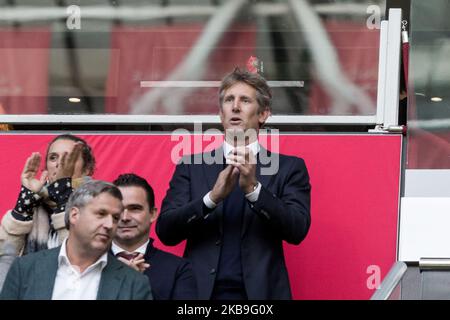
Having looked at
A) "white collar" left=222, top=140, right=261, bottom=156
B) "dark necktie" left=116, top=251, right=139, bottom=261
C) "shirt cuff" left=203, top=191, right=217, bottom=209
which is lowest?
"dark necktie" left=116, top=251, right=139, bottom=261

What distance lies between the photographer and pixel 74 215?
7.40 meters

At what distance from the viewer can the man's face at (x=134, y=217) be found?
25.6 feet

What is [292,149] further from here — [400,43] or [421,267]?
[421,267]

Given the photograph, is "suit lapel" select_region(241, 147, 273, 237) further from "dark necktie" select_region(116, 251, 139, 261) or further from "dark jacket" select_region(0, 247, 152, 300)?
"dark jacket" select_region(0, 247, 152, 300)

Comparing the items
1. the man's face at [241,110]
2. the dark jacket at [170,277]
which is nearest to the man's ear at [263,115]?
the man's face at [241,110]

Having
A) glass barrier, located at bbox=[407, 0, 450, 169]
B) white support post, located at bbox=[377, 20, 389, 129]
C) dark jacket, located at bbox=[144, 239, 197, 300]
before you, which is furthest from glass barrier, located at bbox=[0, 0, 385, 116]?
dark jacket, located at bbox=[144, 239, 197, 300]

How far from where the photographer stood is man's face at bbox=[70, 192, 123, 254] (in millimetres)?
7332

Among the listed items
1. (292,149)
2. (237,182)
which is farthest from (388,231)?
(237,182)

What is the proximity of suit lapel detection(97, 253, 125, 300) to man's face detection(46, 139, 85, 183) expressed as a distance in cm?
114

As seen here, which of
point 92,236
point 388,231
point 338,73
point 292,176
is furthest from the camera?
point 338,73

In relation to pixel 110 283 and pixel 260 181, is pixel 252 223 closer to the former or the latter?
pixel 260 181

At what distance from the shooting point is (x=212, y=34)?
387 inches

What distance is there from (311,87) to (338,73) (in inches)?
7.8

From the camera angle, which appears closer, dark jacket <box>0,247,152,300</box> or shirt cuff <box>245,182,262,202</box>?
dark jacket <box>0,247,152,300</box>
